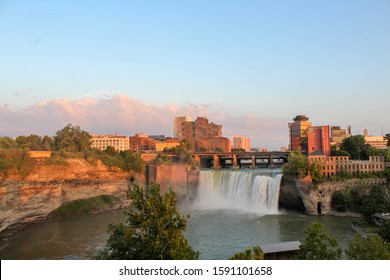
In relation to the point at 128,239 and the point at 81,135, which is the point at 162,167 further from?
the point at 128,239

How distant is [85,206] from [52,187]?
379cm

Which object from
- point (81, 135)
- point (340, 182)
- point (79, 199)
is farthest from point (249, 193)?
point (81, 135)

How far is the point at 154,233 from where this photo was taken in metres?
11.2

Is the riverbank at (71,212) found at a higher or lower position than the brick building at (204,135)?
lower

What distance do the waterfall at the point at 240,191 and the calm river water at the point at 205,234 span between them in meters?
2.59

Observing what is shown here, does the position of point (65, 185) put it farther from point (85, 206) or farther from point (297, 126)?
point (297, 126)

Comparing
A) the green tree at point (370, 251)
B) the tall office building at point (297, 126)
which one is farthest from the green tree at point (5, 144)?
the tall office building at point (297, 126)

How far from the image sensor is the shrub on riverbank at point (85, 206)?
3322 centimetres

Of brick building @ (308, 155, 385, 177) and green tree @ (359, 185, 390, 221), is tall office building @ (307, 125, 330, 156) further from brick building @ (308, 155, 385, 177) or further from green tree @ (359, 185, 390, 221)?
green tree @ (359, 185, 390, 221)

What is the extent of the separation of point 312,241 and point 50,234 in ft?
72.5

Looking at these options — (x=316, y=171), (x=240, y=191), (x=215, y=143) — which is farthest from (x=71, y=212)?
(x=215, y=143)

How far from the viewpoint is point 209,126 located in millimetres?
121562

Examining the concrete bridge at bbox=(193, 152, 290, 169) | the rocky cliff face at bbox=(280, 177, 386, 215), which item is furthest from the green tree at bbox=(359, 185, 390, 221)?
the concrete bridge at bbox=(193, 152, 290, 169)

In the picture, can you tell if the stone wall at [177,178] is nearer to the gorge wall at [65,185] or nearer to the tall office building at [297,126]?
the gorge wall at [65,185]
